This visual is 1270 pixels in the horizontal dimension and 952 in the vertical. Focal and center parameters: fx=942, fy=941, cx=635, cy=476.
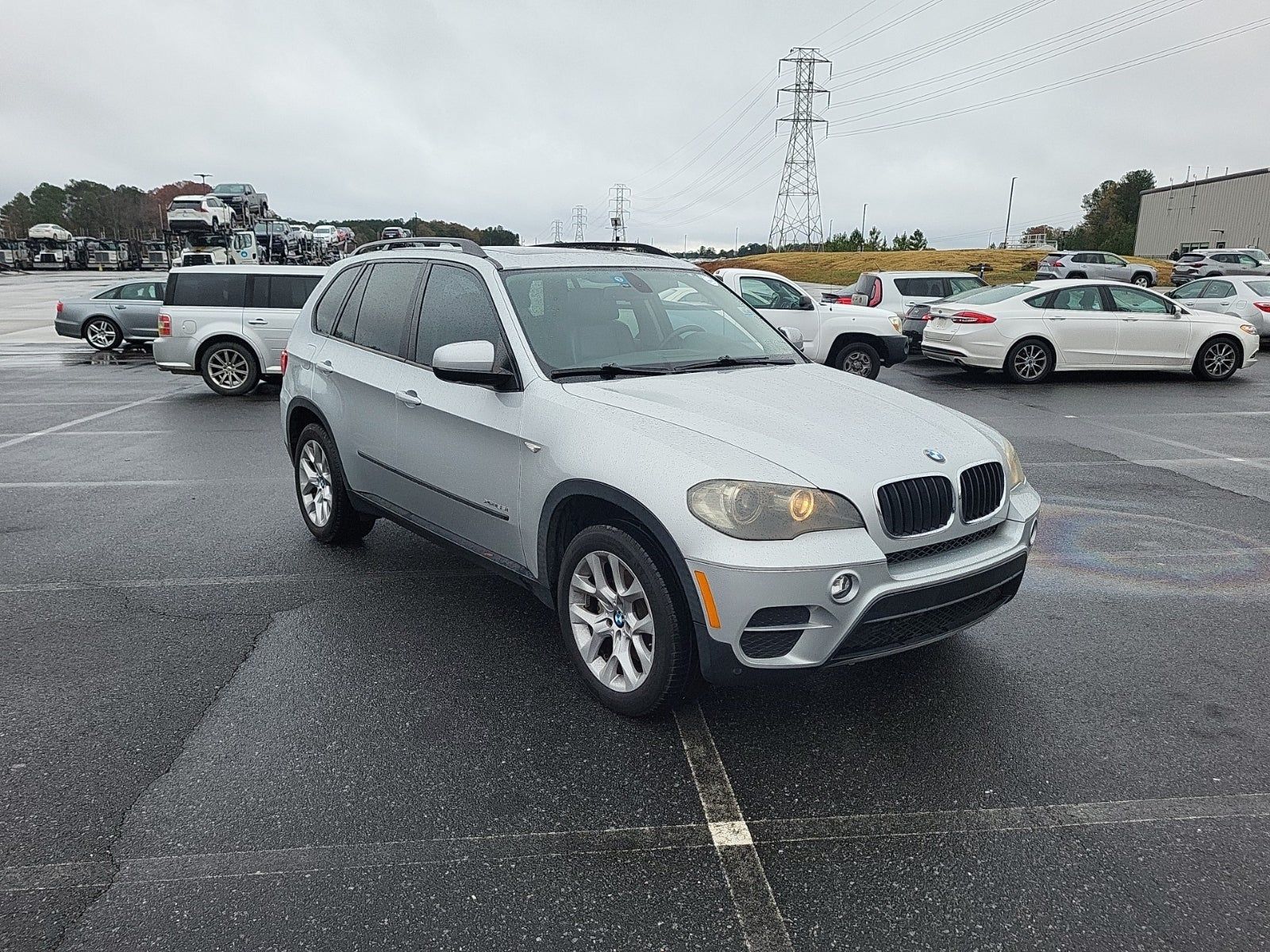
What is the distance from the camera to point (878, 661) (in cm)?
424

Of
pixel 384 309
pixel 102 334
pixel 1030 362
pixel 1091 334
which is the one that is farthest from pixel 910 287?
pixel 102 334

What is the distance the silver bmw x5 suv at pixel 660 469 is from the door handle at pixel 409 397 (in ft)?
0.06

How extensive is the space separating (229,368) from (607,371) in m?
11.4

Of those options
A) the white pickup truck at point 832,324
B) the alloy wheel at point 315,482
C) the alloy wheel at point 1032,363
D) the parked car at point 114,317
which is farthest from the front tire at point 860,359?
the parked car at point 114,317

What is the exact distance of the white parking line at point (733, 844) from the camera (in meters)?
2.55

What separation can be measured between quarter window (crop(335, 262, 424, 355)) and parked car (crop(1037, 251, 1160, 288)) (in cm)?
3599

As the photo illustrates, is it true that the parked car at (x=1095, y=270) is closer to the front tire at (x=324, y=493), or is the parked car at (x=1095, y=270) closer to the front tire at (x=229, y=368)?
the front tire at (x=229, y=368)

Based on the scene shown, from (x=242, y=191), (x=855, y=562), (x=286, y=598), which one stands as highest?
(x=242, y=191)

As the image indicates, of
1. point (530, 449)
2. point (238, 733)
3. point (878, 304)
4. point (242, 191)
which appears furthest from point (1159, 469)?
point (242, 191)

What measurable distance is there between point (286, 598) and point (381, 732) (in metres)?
1.72

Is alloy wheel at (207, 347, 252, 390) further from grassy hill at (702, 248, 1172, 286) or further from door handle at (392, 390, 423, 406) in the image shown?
grassy hill at (702, 248, 1172, 286)

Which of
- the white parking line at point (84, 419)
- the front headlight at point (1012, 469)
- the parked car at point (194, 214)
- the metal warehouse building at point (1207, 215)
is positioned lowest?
the white parking line at point (84, 419)

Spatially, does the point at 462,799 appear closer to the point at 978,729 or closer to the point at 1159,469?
the point at 978,729

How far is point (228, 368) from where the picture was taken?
13.9m
